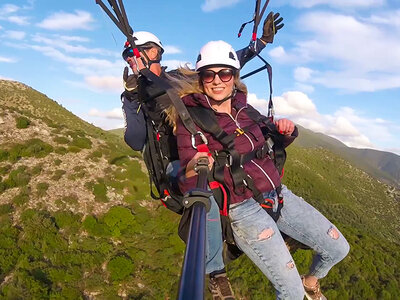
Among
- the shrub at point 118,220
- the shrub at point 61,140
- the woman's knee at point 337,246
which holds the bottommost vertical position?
the shrub at point 118,220

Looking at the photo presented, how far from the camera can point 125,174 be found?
76.0ft

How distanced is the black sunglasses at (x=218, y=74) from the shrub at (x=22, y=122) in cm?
2556

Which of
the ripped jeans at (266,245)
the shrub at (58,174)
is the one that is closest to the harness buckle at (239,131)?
A: the ripped jeans at (266,245)

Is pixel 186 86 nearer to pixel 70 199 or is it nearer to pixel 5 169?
pixel 70 199

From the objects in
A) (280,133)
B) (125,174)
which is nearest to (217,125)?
(280,133)

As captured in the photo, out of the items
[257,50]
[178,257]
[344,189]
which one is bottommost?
[344,189]

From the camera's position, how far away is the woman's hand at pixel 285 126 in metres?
4.62

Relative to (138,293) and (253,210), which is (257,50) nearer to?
(253,210)

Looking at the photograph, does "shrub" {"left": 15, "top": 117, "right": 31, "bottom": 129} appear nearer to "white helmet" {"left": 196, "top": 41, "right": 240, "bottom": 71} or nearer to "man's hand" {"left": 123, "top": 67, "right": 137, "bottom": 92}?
"man's hand" {"left": 123, "top": 67, "right": 137, "bottom": 92}

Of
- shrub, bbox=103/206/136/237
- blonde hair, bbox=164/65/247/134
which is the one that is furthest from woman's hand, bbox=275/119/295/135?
shrub, bbox=103/206/136/237

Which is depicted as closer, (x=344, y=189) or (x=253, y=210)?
(x=253, y=210)

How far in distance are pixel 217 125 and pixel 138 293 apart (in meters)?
12.6

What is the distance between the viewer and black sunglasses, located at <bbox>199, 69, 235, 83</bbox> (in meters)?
4.52

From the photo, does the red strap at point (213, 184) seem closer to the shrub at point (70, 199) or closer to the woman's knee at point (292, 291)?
the woman's knee at point (292, 291)
